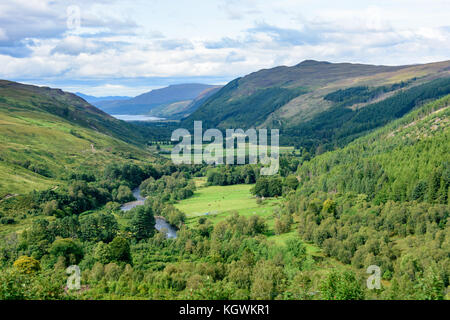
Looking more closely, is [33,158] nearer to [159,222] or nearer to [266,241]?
[159,222]

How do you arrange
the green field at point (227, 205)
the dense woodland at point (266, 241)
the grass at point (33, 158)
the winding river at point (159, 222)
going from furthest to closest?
the grass at point (33, 158) → the green field at point (227, 205) → the winding river at point (159, 222) → the dense woodland at point (266, 241)

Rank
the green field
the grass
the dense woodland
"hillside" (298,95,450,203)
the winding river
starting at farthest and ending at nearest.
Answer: the grass, the green field, the winding river, "hillside" (298,95,450,203), the dense woodland

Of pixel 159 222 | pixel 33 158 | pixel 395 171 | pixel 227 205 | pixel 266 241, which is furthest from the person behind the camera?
pixel 33 158

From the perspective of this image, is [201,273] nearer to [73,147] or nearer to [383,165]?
[383,165]

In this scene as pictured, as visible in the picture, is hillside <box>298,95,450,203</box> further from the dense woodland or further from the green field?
the green field

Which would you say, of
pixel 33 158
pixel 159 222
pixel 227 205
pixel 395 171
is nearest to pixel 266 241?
pixel 227 205

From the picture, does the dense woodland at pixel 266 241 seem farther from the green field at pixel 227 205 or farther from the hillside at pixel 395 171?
the green field at pixel 227 205

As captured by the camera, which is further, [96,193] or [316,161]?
[316,161]

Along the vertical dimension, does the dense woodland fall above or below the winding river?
above

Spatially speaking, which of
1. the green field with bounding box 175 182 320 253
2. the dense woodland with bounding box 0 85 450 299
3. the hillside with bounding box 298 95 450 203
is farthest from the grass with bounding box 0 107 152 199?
the hillside with bounding box 298 95 450 203

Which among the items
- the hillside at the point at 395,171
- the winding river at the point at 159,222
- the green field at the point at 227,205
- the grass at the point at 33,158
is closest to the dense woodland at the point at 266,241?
the hillside at the point at 395,171
